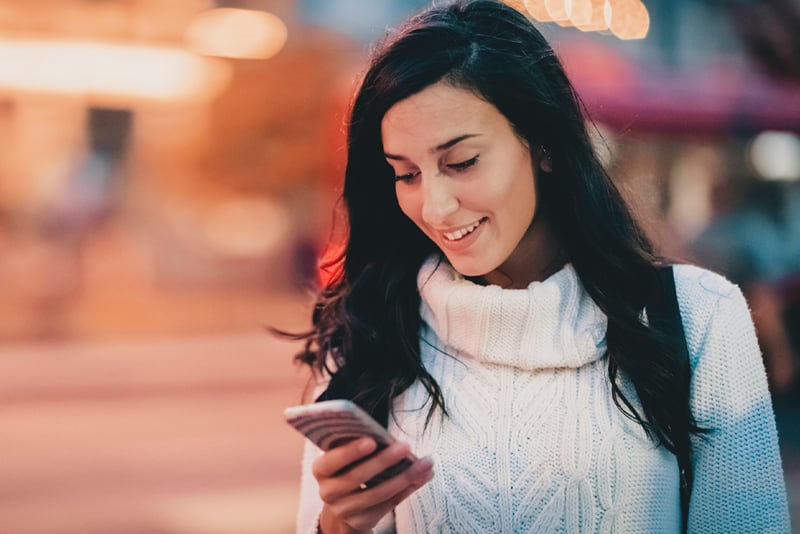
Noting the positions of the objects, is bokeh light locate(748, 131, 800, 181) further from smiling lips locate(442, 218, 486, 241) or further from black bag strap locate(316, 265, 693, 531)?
smiling lips locate(442, 218, 486, 241)

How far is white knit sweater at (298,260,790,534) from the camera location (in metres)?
1.66

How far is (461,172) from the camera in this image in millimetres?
1695

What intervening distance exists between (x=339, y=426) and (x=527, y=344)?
48 cm

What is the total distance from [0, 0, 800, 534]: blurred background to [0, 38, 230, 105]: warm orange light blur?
0.04 m

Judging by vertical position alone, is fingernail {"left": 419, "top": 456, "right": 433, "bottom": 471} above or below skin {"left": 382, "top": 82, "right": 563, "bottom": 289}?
below

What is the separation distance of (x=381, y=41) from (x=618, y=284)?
0.64 m

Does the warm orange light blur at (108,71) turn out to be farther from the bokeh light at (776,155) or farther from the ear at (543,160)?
the ear at (543,160)

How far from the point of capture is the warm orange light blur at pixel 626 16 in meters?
12.1

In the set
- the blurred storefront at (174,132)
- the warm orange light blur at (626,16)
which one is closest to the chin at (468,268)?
the warm orange light blur at (626,16)

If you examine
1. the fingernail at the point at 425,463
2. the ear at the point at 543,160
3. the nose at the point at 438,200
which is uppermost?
the ear at the point at 543,160

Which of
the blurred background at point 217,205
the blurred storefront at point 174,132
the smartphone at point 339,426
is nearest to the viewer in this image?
the smartphone at point 339,426

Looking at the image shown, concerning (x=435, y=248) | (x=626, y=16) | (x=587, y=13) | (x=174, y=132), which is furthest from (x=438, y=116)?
(x=174, y=132)

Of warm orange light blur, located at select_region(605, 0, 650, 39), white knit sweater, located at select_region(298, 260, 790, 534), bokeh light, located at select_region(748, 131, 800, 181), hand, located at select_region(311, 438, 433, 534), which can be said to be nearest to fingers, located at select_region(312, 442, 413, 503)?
hand, located at select_region(311, 438, 433, 534)

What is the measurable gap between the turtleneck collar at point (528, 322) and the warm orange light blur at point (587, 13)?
31.9 ft
